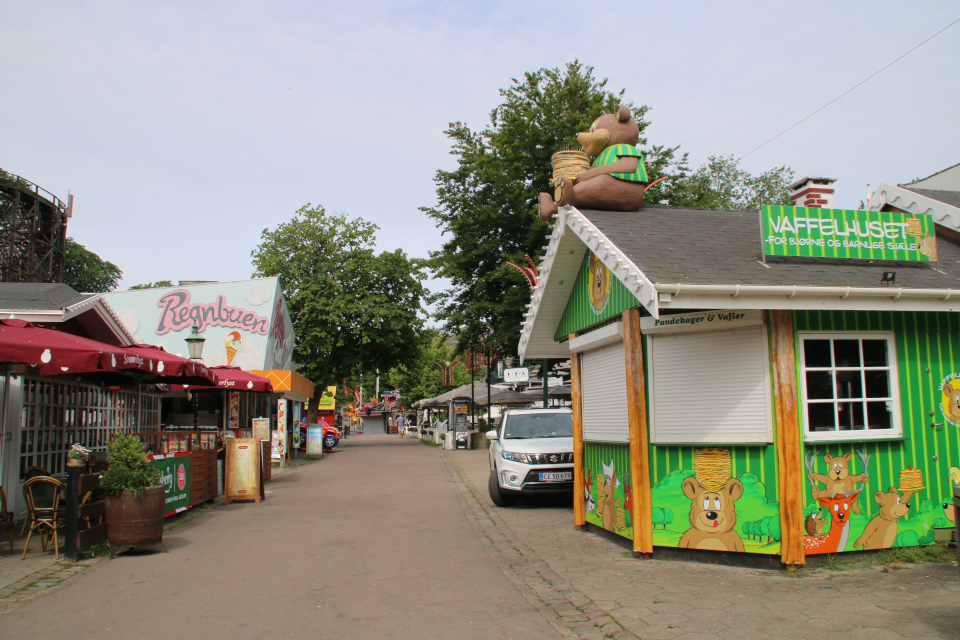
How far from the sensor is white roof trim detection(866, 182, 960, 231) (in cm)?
1009

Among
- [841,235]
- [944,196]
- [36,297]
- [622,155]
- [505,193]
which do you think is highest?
[505,193]

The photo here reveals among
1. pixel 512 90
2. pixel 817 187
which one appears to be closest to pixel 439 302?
pixel 512 90

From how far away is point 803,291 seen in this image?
660 centimetres

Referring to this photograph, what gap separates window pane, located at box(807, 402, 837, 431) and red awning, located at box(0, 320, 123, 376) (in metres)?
7.94

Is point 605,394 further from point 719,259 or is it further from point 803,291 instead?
point 803,291

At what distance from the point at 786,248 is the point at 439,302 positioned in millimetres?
22273

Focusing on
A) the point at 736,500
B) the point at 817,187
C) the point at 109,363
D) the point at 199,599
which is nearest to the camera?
the point at 199,599

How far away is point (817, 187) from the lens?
10805mm

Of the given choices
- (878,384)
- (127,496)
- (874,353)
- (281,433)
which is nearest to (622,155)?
(874,353)

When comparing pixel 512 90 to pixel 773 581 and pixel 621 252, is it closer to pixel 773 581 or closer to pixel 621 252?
pixel 621 252

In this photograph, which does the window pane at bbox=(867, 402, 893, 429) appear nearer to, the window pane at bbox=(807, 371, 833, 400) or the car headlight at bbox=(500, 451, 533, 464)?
the window pane at bbox=(807, 371, 833, 400)

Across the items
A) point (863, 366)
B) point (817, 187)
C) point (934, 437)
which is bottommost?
point (934, 437)

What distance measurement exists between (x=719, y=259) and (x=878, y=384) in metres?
2.09

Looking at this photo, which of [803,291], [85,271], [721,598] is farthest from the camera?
[85,271]
